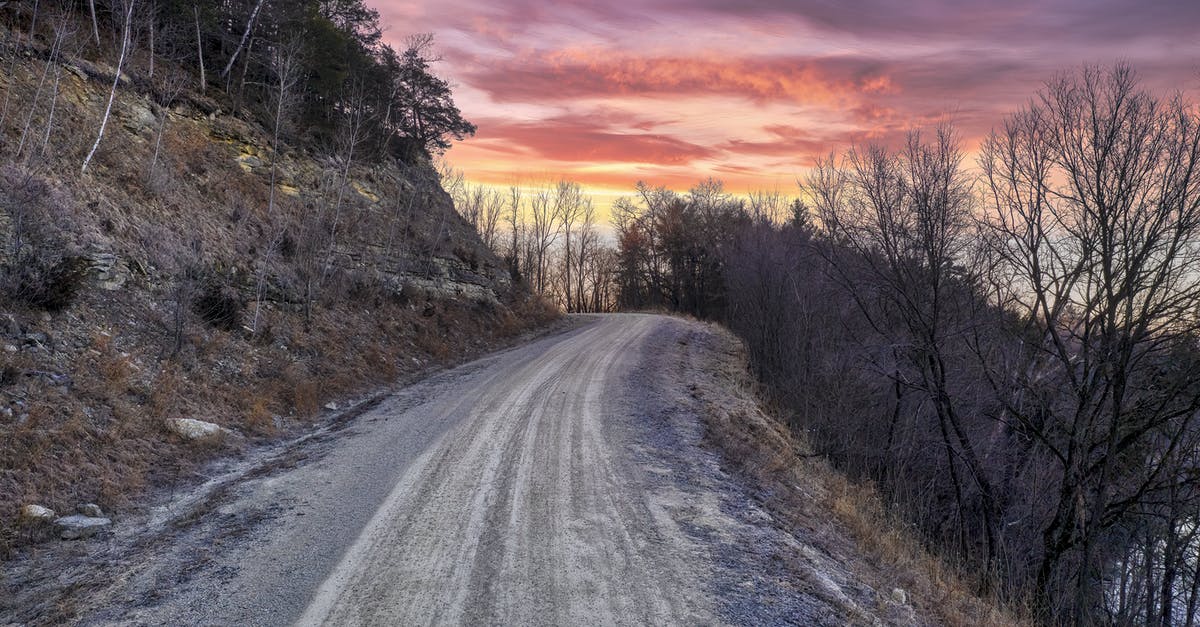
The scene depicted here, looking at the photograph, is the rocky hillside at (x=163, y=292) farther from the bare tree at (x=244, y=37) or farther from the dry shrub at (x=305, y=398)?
the bare tree at (x=244, y=37)

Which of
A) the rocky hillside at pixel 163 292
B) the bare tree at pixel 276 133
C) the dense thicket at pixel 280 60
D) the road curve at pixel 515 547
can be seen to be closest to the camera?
the road curve at pixel 515 547

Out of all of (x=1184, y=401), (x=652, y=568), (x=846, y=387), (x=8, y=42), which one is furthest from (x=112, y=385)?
(x=846, y=387)

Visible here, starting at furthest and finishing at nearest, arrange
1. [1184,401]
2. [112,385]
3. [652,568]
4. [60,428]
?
[1184,401] < [112,385] < [60,428] < [652,568]

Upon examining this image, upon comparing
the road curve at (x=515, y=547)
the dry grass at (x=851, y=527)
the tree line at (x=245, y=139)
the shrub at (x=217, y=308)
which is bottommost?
the dry grass at (x=851, y=527)

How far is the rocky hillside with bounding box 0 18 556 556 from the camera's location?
7488 mm

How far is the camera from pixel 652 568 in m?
4.98

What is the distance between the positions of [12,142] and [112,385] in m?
6.91

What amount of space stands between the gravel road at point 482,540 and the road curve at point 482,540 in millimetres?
20

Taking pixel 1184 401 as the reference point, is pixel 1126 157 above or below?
above

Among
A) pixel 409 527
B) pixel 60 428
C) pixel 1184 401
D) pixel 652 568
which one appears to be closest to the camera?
→ pixel 652 568

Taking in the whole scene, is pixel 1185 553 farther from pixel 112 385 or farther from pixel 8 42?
pixel 8 42

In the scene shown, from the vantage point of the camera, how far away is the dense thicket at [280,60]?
55.0ft

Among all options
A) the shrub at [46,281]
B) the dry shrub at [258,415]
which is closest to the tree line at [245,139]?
the shrub at [46,281]

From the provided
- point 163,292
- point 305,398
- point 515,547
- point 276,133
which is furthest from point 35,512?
point 276,133
